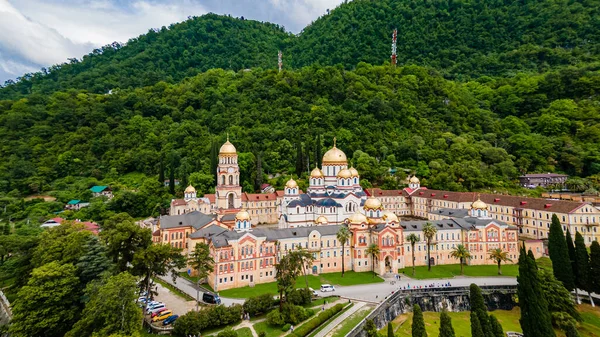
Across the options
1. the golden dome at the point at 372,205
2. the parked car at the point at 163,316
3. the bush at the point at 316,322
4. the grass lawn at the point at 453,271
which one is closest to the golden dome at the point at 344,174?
the golden dome at the point at 372,205

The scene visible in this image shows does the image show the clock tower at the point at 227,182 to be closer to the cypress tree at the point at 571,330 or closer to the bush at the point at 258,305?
the bush at the point at 258,305

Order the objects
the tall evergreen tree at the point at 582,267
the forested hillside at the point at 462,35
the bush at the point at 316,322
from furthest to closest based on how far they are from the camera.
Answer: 1. the forested hillside at the point at 462,35
2. the tall evergreen tree at the point at 582,267
3. the bush at the point at 316,322

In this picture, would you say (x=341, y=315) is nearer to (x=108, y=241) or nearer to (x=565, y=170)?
(x=108, y=241)

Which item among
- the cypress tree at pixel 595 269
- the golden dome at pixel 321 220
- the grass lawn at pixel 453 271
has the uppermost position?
the golden dome at pixel 321 220

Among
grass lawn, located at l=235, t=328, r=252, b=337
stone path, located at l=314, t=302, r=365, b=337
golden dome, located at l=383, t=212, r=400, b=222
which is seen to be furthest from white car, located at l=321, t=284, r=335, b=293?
golden dome, located at l=383, t=212, r=400, b=222

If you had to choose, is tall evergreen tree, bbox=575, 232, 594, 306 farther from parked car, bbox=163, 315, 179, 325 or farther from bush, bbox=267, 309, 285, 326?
parked car, bbox=163, 315, 179, 325

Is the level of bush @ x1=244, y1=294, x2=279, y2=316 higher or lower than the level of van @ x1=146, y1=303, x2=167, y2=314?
higher

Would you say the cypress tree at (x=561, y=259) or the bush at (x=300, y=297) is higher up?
the cypress tree at (x=561, y=259)
